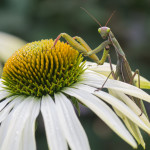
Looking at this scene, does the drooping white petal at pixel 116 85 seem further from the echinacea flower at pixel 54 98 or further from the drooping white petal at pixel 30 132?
the drooping white petal at pixel 30 132

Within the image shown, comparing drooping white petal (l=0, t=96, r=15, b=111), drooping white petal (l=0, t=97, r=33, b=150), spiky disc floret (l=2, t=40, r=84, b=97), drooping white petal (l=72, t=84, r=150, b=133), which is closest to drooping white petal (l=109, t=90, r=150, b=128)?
drooping white petal (l=72, t=84, r=150, b=133)

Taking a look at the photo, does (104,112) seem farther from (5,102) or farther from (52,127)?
(5,102)

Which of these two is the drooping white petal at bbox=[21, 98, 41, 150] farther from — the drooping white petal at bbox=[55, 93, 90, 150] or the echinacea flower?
the drooping white petal at bbox=[55, 93, 90, 150]

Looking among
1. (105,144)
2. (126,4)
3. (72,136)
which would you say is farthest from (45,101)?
(126,4)

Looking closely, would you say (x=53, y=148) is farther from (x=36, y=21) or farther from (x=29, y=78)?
(x=36, y=21)

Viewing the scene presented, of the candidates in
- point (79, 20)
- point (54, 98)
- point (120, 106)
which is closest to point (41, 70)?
point (54, 98)

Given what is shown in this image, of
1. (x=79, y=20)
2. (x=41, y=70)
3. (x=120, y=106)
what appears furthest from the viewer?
(x=79, y=20)

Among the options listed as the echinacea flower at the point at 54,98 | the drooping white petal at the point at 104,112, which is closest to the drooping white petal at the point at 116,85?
the echinacea flower at the point at 54,98
